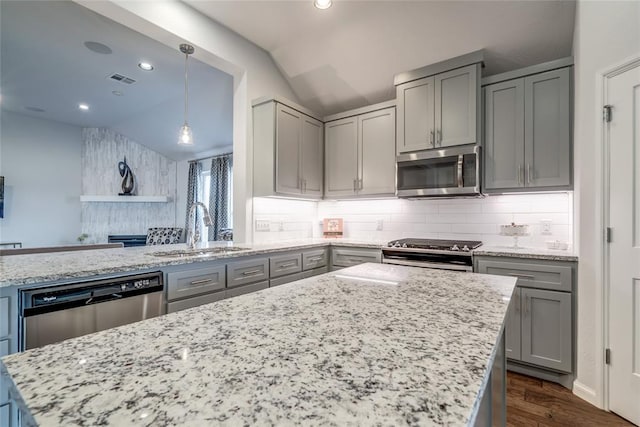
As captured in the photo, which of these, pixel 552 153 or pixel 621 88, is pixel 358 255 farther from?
pixel 621 88

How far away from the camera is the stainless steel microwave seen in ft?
8.44

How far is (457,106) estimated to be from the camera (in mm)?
2627

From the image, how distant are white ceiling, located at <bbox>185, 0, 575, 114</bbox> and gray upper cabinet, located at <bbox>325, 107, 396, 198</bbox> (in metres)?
0.41

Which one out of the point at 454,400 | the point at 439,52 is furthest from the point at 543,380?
the point at 439,52

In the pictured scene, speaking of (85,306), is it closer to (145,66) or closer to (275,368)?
(275,368)

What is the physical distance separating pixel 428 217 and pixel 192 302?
242 centimetres

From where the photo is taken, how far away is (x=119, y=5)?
2016 mm

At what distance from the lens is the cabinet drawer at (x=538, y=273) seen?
2041 millimetres

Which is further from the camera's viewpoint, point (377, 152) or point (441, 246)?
point (377, 152)

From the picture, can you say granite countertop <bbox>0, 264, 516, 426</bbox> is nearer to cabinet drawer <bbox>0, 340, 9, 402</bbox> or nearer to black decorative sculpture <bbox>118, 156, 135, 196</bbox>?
cabinet drawer <bbox>0, 340, 9, 402</bbox>

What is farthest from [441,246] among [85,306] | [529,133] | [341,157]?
[85,306]

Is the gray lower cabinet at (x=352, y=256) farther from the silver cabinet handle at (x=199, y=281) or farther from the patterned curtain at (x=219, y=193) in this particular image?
the patterned curtain at (x=219, y=193)

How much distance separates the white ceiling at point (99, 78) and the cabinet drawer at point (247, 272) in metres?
1.96

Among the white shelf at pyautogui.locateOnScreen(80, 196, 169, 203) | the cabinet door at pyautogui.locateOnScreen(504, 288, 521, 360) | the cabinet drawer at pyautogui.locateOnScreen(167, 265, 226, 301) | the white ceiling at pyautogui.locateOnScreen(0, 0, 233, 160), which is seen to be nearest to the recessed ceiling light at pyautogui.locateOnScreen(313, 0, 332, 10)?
the white ceiling at pyautogui.locateOnScreen(0, 0, 233, 160)
